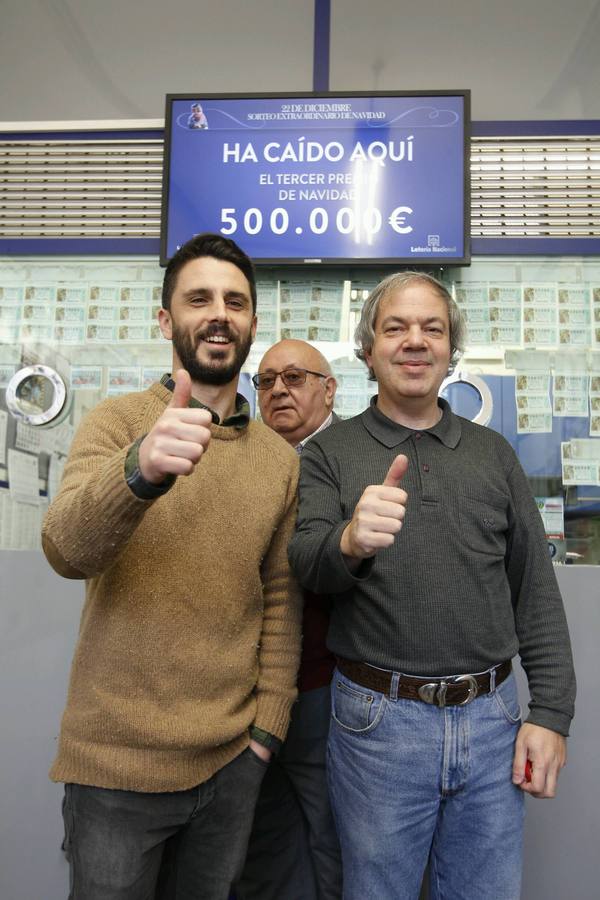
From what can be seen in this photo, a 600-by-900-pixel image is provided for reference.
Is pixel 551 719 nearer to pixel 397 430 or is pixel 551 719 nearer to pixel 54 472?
pixel 397 430

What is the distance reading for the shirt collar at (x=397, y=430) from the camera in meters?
1.36

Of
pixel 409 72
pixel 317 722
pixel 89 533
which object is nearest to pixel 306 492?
pixel 89 533

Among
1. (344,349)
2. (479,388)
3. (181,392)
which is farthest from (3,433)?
(479,388)

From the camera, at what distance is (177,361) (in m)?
1.39

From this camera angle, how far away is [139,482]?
3.16 ft

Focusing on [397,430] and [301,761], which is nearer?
[397,430]

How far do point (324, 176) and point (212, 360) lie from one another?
1.24 meters

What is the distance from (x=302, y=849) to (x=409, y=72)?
280 cm

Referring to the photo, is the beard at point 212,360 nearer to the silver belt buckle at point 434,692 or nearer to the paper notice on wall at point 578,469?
the silver belt buckle at point 434,692

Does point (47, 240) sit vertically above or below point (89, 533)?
above

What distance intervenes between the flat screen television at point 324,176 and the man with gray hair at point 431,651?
3.14ft

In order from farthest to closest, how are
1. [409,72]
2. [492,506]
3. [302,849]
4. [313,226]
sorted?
[409,72] → [313,226] → [302,849] → [492,506]

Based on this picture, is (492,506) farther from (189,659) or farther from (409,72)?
(409,72)

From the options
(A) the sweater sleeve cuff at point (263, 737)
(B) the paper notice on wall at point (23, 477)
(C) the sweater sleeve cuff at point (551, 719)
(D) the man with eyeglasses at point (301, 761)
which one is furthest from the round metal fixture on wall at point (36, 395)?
(C) the sweater sleeve cuff at point (551, 719)
